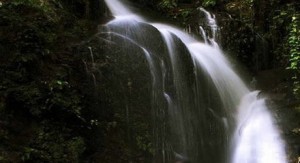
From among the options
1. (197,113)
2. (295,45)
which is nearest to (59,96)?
(197,113)

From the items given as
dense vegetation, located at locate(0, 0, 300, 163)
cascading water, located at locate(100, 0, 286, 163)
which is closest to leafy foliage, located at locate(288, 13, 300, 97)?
dense vegetation, located at locate(0, 0, 300, 163)

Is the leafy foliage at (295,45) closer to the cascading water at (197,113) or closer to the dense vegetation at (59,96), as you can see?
the dense vegetation at (59,96)

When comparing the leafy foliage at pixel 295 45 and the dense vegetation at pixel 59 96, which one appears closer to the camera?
the dense vegetation at pixel 59 96

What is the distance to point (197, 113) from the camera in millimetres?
8656

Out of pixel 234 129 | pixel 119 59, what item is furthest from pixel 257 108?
pixel 119 59

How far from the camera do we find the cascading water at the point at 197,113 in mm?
7898

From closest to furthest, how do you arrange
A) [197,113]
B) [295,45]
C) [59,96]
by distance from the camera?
[59,96], [197,113], [295,45]

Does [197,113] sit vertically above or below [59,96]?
below

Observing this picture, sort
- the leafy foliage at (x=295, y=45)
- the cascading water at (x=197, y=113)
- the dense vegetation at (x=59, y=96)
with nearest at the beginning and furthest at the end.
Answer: the dense vegetation at (x=59, y=96), the cascading water at (x=197, y=113), the leafy foliage at (x=295, y=45)

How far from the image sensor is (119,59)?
26.1 ft

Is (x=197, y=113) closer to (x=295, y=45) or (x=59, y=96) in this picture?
(x=59, y=96)

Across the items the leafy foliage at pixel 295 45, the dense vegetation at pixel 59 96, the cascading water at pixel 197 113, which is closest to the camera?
the dense vegetation at pixel 59 96

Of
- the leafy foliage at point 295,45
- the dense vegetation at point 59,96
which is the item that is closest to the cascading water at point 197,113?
the dense vegetation at point 59,96

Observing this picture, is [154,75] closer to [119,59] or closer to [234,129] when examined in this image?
[119,59]
